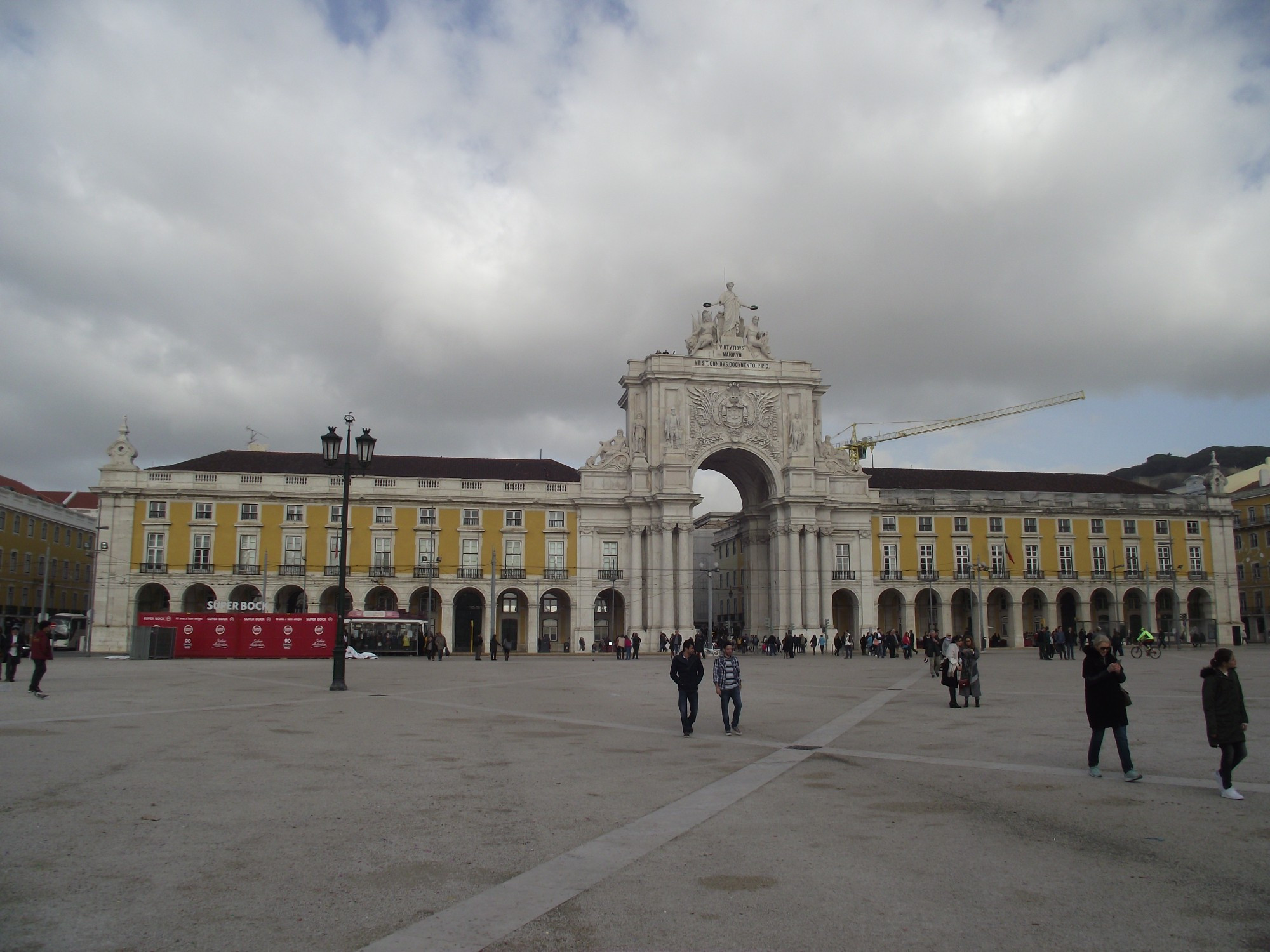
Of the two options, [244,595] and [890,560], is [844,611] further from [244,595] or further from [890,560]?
[244,595]

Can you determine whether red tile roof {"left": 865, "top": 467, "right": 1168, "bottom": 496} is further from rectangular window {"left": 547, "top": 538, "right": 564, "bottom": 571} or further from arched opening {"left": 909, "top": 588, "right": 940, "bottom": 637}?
rectangular window {"left": 547, "top": 538, "right": 564, "bottom": 571}

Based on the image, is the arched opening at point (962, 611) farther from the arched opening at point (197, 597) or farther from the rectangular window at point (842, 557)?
the arched opening at point (197, 597)

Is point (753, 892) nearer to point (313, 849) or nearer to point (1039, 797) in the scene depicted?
point (313, 849)

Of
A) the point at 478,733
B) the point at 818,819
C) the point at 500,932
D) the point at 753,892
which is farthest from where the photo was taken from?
the point at 478,733

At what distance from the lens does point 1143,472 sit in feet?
454

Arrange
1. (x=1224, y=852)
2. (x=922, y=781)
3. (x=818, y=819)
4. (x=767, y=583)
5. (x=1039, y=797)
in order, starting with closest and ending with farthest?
(x=1224, y=852), (x=818, y=819), (x=1039, y=797), (x=922, y=781), (x=767, y=583)

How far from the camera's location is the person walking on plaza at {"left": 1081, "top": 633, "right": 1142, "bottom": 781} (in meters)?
11.1

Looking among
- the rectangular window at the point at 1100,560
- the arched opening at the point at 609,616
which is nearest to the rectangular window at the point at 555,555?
the arched opening at the point at 609,616

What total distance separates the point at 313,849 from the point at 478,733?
810 cm

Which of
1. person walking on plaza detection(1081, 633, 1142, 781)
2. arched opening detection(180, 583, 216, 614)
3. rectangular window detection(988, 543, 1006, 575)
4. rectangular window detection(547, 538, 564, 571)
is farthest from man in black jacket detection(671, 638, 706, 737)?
rectangular window detection(988, 543, 1006, 575)

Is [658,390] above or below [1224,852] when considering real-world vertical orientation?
above

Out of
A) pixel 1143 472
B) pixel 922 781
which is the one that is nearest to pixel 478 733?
pixel 922 781

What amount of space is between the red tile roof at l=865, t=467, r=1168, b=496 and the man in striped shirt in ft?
199

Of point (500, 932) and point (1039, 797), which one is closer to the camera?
point (500, 932)
